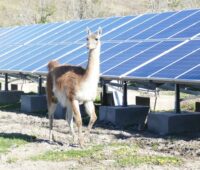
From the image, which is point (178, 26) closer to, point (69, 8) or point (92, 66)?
point (92, 66)

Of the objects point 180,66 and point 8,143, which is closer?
point 8,143

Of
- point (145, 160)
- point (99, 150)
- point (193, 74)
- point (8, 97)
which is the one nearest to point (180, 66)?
point (193, 74)

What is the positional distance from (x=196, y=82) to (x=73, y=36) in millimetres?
12281

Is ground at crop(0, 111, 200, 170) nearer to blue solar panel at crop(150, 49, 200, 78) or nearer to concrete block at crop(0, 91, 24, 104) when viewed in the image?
blue solar panel at crop(150, 49, 200, 78)

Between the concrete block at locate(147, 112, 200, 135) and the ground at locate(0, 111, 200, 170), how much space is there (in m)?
0.37

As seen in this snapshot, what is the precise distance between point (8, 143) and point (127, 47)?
749 centimetres

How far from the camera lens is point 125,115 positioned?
18750mm

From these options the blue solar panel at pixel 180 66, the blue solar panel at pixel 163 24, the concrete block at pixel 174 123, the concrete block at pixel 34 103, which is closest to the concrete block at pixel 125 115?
the concrete block at pixel 174 123

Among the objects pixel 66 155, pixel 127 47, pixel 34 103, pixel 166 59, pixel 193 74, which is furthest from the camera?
pixel 34 103

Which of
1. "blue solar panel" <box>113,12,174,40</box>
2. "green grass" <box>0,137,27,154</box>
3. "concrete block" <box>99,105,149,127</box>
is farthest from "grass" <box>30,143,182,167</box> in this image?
"blue solar panel" <box>113,12,174,40</box>

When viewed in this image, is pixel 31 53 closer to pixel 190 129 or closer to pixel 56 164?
pixel 190 129

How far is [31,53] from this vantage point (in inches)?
1019

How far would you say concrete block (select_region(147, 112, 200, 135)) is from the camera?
53.9 feet

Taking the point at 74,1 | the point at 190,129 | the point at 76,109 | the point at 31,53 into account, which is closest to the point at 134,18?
the point at 31,53
